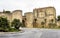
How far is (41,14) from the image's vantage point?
60.2 metres

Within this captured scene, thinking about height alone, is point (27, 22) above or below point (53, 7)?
below

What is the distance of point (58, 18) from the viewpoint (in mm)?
62844

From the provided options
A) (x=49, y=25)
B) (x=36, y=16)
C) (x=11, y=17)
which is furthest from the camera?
(x=36, y=16)

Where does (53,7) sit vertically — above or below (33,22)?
above

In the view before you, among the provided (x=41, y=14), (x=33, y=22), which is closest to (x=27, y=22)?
(x=33, y=22)

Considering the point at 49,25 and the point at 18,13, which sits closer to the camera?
the point at 18,13

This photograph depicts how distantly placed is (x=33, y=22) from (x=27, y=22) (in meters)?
1.88

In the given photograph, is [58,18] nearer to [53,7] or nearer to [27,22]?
[53,7]

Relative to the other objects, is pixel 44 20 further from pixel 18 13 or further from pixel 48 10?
pixel 18 13

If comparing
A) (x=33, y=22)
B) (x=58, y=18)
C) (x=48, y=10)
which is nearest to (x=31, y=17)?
(x=33, y=22)

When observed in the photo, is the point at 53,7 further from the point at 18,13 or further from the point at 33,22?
the point at 18,13

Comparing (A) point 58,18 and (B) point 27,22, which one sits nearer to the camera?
(B) point 27,22

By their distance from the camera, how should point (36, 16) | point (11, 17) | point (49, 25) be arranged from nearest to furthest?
point (11, 17) → point (49, 25) → point (36, 16)

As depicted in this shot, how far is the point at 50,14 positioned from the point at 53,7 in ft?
7.55
